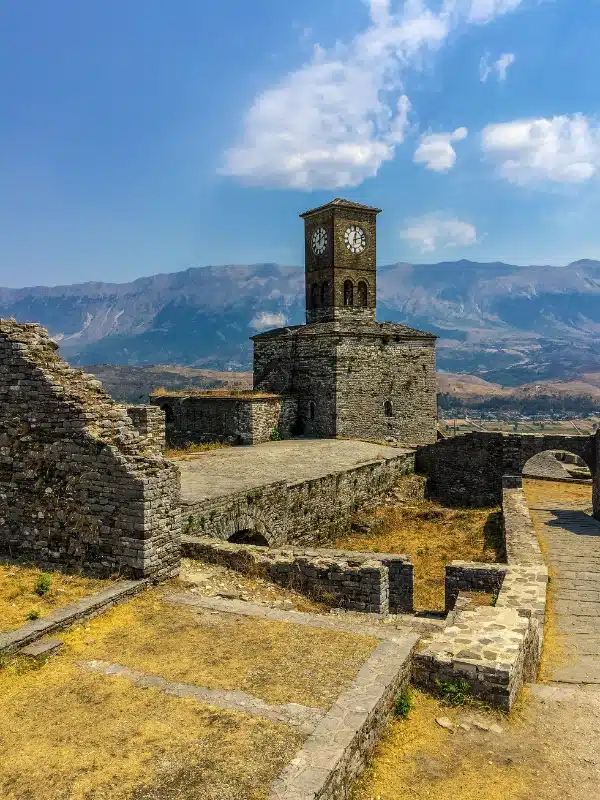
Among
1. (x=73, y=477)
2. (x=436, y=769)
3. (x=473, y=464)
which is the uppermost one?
(x=73, y=477)

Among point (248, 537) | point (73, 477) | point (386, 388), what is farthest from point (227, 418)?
point (73, 477)

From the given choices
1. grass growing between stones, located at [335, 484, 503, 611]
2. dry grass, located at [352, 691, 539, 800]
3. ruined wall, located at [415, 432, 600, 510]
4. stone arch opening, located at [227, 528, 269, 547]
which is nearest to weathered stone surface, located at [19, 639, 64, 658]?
dry grass, located at [352, 691, 539, 800]

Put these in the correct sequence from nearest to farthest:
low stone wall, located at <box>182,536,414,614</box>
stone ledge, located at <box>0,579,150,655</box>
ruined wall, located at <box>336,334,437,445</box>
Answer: stone ledge, located at <box>0,579,150,655</box>
low stone wall, located at <box>182,536,414,614</box>
ruined wall, located at <box>336,334,437,445</box>

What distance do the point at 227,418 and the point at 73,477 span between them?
53.5 feet

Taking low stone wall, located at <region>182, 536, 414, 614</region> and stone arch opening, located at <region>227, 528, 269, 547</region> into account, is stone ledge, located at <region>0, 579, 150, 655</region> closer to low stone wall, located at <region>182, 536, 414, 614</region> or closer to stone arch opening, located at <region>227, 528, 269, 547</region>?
low stone wall, located at <region>182, 536, 414, 614</region>

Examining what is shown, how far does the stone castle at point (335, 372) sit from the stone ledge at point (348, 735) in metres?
19.1

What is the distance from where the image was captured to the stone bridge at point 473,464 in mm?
24031

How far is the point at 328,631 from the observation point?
24.2ft

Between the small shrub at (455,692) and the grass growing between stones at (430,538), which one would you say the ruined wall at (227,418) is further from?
the small shrub at (455,692)

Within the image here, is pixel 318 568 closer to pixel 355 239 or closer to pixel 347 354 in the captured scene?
pixel 347 354

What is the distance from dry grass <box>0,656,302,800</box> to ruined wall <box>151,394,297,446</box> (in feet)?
62.9

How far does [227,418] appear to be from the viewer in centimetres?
2561

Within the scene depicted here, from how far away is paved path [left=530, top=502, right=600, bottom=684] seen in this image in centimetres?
763

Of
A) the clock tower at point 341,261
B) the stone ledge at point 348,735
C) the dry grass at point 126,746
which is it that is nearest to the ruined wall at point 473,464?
the clock tower at point 341,261
